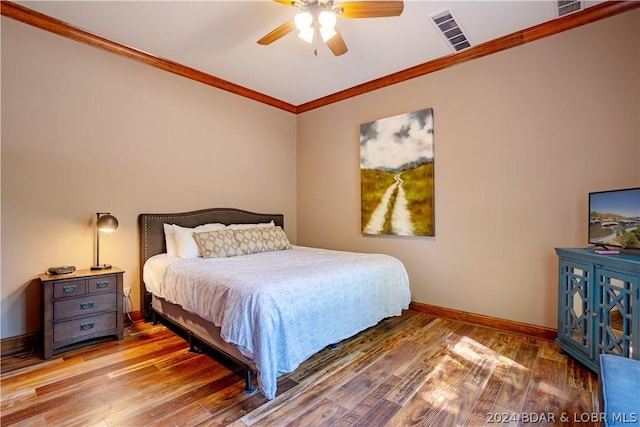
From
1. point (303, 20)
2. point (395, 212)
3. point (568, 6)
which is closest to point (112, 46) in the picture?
point (303, 20)

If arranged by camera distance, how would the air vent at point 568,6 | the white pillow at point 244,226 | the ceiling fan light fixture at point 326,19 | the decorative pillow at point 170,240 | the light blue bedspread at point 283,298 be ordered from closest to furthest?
1. the light blue bedspread at point 283,298
2. the ceiling fan light fixture at point 326,19
3. the air vent at point 568,6
4. the decorative pillow at point 170,240
5. the white pillow at point 244,226

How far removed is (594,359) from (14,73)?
16.9 ft

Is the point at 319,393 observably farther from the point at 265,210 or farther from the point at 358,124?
the point at 358,124

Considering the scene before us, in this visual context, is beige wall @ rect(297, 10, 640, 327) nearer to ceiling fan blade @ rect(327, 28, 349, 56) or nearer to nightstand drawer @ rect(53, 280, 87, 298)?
ceiling fan blade @ rect(327, 28, 349, 56)

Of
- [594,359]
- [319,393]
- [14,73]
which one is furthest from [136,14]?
[594,359]

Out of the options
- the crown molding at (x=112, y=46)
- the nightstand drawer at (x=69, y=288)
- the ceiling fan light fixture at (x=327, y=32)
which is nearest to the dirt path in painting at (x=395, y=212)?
the ceiling fan light fixture at (x=327, y=32)

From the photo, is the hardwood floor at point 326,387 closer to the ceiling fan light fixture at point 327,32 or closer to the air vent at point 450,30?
the ceiling fan light fixture at point 327,32

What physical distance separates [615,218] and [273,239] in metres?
3.23

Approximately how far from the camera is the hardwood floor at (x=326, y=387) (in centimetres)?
180

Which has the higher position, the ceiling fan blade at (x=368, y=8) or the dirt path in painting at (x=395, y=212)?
the ceiling fan blade at (x=368, y=8)

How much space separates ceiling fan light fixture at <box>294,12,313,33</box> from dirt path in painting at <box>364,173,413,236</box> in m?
2.11

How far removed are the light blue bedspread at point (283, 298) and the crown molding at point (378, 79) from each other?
2281 millimetres

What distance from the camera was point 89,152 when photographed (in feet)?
10.0

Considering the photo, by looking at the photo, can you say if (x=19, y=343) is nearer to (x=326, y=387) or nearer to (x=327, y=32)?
(x=326, y=387)
